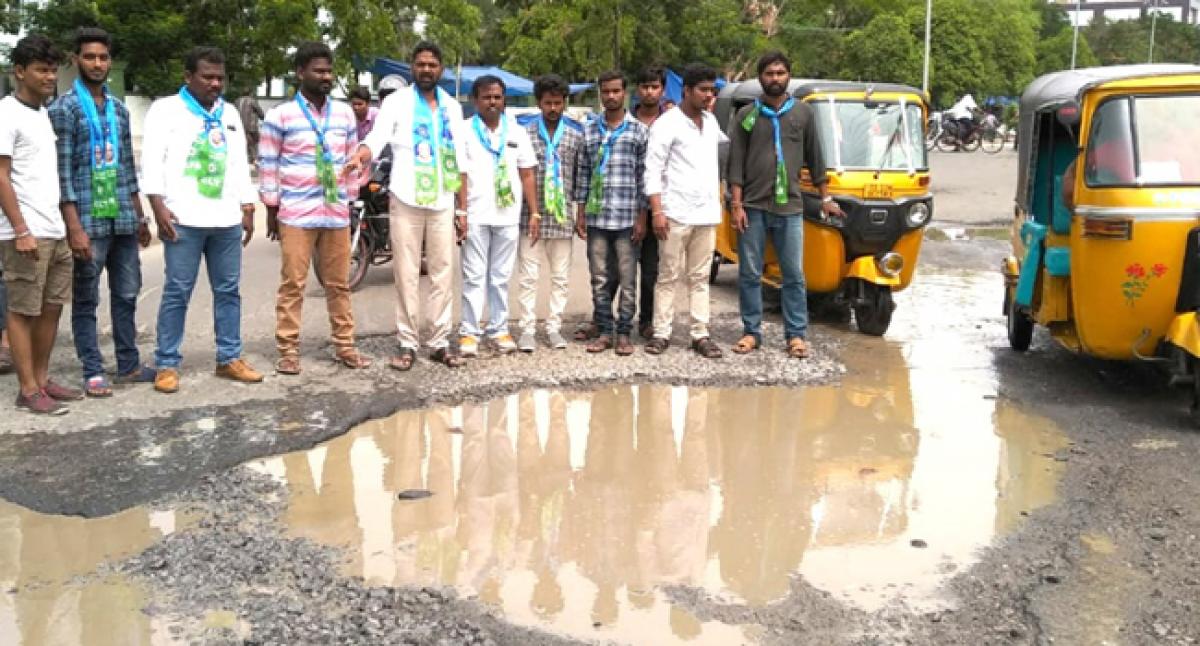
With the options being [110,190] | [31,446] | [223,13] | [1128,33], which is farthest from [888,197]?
[1128,33]

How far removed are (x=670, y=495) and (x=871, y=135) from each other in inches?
182

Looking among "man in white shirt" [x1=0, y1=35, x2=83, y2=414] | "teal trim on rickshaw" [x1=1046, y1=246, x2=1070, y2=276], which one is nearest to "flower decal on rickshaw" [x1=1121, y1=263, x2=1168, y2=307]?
"teal trim on rickshaw" [x1=1046, y1=246, x2=1070, y2=276]

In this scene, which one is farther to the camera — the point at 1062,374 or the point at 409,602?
the point at 1062,374

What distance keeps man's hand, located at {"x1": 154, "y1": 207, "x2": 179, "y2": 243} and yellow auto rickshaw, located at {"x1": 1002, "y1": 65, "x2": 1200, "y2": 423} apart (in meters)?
5.25

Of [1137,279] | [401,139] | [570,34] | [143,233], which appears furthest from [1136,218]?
[570,34]

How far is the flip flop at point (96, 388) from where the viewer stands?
6.64 metres

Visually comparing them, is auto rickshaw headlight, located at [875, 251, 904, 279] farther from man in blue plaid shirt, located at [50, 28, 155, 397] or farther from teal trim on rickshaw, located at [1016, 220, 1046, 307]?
man in blue plaid shirt, located at [50, 28, 155, 397]

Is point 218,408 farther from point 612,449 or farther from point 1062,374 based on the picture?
point 1062,374

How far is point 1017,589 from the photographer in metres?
4.41

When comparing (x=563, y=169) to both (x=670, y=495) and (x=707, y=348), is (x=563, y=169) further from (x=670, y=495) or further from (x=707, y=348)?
(x=670, y=495)

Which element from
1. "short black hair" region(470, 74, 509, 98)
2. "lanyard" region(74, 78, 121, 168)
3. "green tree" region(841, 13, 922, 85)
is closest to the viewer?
"lanyard" region(74, 78, 121, 168)

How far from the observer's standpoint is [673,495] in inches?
214

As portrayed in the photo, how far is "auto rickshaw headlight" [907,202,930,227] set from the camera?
8820 millimetres

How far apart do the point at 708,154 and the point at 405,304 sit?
7.37 feet
